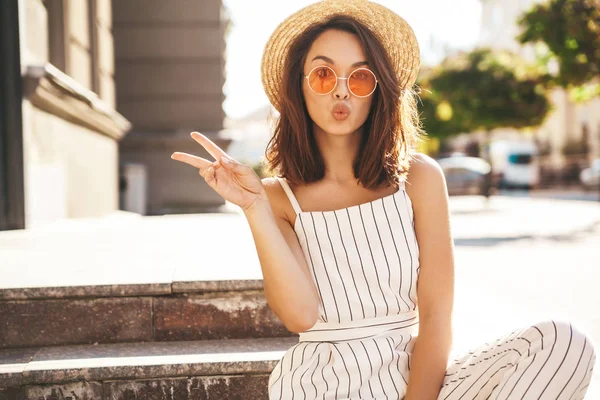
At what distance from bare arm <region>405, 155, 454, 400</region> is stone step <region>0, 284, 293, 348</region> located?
1104 millimetres

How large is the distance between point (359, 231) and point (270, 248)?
0.35m

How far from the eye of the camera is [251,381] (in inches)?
108

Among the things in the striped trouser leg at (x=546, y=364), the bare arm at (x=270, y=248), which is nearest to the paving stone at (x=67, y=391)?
the bare arm at (x=270, y=248)

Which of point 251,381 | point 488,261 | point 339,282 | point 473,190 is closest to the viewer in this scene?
point 339,282

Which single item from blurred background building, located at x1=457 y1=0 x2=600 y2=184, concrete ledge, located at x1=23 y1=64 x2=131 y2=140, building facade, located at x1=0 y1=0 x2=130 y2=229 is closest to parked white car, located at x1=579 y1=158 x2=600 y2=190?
blurred background building, located at x1=457 y1=0 x2=600 y2=184

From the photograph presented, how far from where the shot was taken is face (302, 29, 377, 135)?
2.18m

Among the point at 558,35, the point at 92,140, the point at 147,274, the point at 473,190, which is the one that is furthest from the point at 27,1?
the point at 473,190

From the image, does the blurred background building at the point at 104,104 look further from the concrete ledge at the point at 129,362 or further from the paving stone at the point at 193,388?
the paving stone at the point at 193,388

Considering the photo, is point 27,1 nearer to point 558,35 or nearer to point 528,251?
point 528,251

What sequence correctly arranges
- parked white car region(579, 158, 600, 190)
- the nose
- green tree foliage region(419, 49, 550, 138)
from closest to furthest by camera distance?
the nose
green tree foliage region(419, 49, 550, 138)
parked white car region(579, 158, 600, 190)

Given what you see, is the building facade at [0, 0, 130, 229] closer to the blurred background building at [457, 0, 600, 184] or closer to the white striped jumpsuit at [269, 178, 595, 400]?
the white striped jumpsuit at [269, 178, 595, 400]

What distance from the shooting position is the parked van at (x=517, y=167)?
3922 centimetres

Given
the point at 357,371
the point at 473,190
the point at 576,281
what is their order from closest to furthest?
the point at 357,371 < the point at 576,281 < the point at 473,190

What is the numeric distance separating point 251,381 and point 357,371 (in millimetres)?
828
